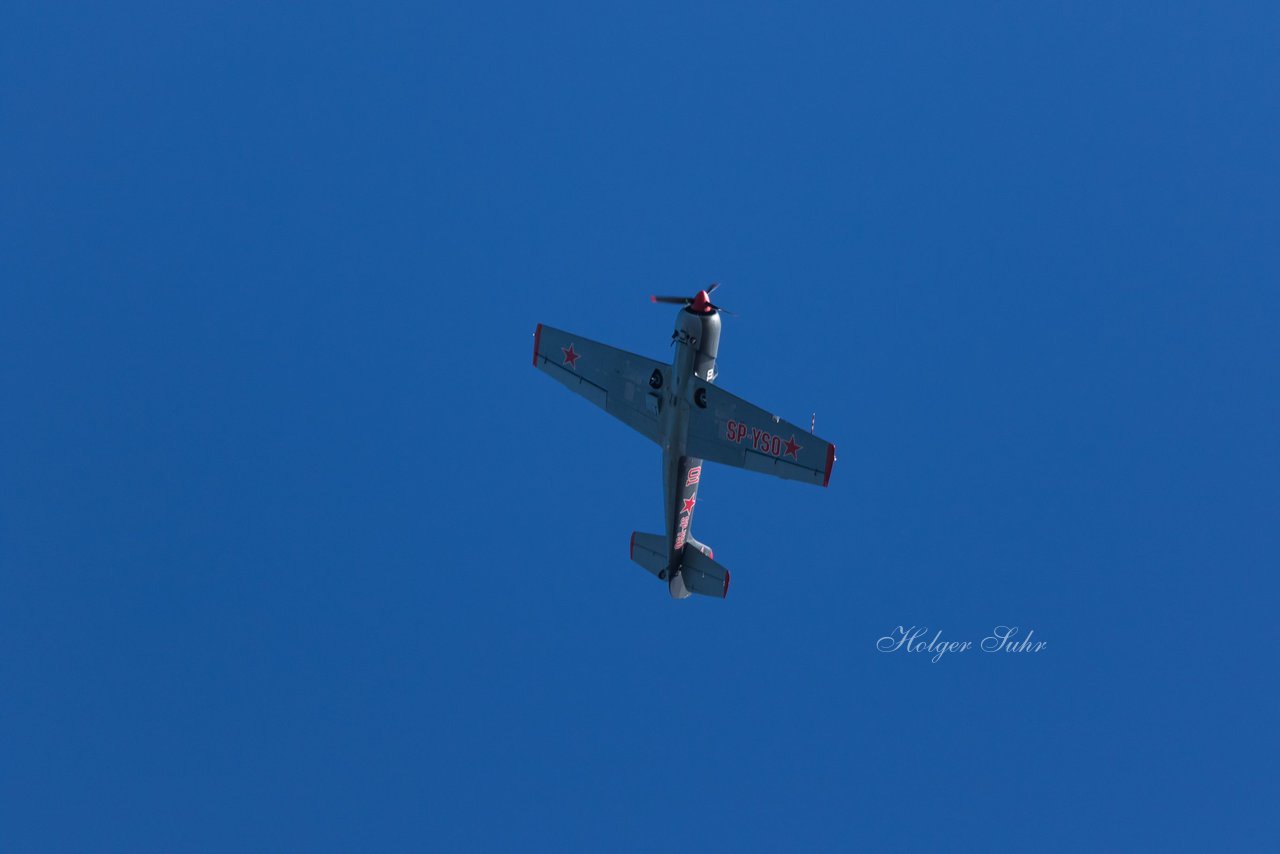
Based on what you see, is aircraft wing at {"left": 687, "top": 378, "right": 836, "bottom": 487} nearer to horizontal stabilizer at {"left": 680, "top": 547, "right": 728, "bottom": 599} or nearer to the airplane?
the airplane

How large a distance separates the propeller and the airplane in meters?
0.03

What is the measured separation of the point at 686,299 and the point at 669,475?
19.2ft

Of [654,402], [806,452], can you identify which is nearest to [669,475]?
[654,402]

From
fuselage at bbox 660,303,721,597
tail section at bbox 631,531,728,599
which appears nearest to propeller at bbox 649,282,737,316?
fuselage at bbox 660,303,721,597

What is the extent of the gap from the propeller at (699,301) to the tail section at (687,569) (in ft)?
27.4

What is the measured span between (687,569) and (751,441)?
6.68 m

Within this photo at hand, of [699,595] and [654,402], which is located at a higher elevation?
[654,402]

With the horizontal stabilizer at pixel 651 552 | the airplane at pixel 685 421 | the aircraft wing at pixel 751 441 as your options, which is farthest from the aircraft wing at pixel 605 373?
the horizontal stabilizer at pixel 651 552

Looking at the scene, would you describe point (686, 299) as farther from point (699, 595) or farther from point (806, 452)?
Answer: point (699, 595)

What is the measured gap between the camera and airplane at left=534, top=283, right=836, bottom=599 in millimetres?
39906

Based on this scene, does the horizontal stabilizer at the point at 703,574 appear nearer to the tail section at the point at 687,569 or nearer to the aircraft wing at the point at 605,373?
the tail section at the point at 687,569

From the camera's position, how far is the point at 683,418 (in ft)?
137

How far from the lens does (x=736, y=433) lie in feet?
133

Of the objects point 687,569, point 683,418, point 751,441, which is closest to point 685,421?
point 683,418
